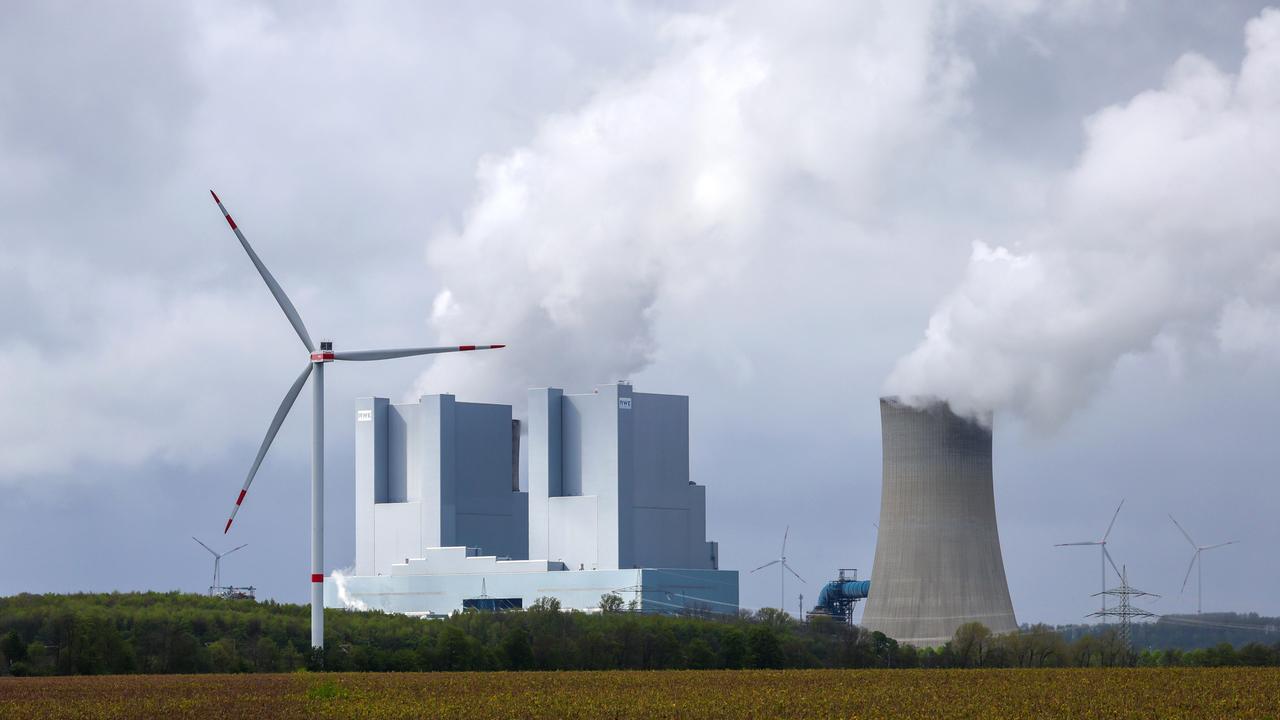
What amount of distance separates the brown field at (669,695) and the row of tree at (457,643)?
573 centimetres

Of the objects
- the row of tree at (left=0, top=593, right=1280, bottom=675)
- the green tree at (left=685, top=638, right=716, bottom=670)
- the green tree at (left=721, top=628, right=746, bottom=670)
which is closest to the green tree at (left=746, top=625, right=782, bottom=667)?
the row of tree at (left=0, top=593, right=1280, bottom=675)

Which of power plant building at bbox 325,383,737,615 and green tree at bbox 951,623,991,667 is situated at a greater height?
power plant building at bbox 325,383,737,615

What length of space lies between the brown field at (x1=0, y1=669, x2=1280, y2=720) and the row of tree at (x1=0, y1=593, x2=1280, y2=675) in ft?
18.8

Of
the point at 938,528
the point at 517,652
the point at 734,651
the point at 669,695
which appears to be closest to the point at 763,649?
the point at 734,651

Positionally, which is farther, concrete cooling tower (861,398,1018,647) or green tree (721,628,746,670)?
concrete cooling tower (861,398,1018,647)

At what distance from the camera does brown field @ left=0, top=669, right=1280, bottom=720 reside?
2827 cm

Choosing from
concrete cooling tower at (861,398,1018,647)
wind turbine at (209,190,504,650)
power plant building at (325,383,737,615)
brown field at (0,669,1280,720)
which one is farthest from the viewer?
power plant building at (325,383,737,615)

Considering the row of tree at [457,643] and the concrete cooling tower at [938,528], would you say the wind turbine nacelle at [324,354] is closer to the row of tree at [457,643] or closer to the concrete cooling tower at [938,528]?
the row of tree at [457,643]

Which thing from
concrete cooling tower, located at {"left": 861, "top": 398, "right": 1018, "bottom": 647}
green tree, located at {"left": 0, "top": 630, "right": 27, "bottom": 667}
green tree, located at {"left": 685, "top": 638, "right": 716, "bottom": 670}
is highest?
concrete cooling tower, located at {"left": 861, "top": 398, "right": 1018, "bottom": 647}

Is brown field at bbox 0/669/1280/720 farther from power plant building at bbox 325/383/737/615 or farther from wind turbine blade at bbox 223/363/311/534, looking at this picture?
power plant building at bbox 325/383/737/615

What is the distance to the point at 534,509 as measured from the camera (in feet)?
239

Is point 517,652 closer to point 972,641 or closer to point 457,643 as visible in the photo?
point 457,643

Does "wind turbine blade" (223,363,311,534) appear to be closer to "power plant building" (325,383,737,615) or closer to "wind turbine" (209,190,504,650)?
"wind turbine" (209,190,504,650)

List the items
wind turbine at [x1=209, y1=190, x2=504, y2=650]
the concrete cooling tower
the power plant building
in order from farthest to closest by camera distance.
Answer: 1. the power plant building
2. the concrete cooling tower
3. wind turbine at [x1=209, y1=190, x2=504, y2=650]
